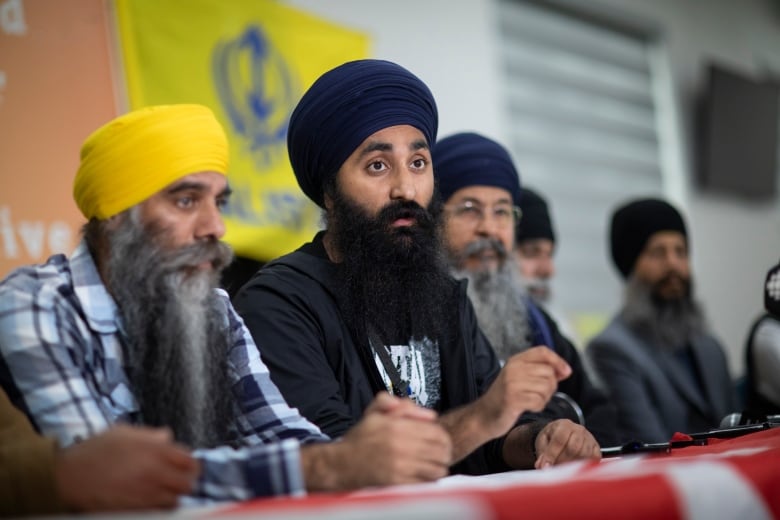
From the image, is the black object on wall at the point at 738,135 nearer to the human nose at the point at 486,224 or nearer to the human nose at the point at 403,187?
the human nose at the point at 486,224

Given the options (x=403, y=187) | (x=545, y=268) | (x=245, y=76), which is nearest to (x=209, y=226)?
(x=403, y=187)

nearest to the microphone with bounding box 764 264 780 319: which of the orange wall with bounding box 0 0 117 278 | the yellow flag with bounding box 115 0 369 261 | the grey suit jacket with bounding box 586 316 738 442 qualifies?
the grey suit jacket with bounding box 586 316 738 442

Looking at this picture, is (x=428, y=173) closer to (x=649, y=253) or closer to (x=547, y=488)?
(x=547, y=488)

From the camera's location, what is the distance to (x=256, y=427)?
93.3 inches

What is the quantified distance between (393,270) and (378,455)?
1.19 meters

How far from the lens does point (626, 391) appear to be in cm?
500

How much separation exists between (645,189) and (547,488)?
24.1ft

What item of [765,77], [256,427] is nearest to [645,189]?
[765,77]

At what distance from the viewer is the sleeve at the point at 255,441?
5.93 ft

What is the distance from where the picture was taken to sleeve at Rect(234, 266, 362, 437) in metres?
2.54

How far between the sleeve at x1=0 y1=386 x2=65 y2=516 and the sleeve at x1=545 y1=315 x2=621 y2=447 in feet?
8.92

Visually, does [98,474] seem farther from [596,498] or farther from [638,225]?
[638,225]

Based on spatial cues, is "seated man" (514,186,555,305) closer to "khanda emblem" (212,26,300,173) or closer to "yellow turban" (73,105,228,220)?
"khanda emblem" (212,26,300,173)

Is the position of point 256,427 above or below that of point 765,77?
below
